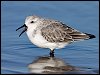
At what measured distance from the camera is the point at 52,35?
11766 mm

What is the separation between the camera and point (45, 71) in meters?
10.6

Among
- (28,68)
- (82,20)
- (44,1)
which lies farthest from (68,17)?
(28,68)

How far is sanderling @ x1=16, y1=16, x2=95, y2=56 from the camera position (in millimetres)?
11680

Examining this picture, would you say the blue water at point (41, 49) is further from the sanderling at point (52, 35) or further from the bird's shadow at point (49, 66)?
the sanderling at point (52, 35)

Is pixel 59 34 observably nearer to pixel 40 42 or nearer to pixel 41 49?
pixel 40 42

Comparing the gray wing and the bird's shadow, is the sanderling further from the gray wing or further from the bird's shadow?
the bird's shadow

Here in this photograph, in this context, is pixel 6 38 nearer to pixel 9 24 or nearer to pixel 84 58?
pixel 9 24

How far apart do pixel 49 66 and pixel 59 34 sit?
1.10 m

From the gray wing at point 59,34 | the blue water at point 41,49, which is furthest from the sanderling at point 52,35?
the blue water at point 41,49

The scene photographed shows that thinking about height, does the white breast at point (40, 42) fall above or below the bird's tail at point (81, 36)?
below

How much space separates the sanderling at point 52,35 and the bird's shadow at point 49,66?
314 millimetres

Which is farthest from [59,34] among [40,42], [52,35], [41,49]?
[41,49]

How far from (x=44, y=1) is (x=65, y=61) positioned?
447cm

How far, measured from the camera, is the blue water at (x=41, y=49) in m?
11.2
